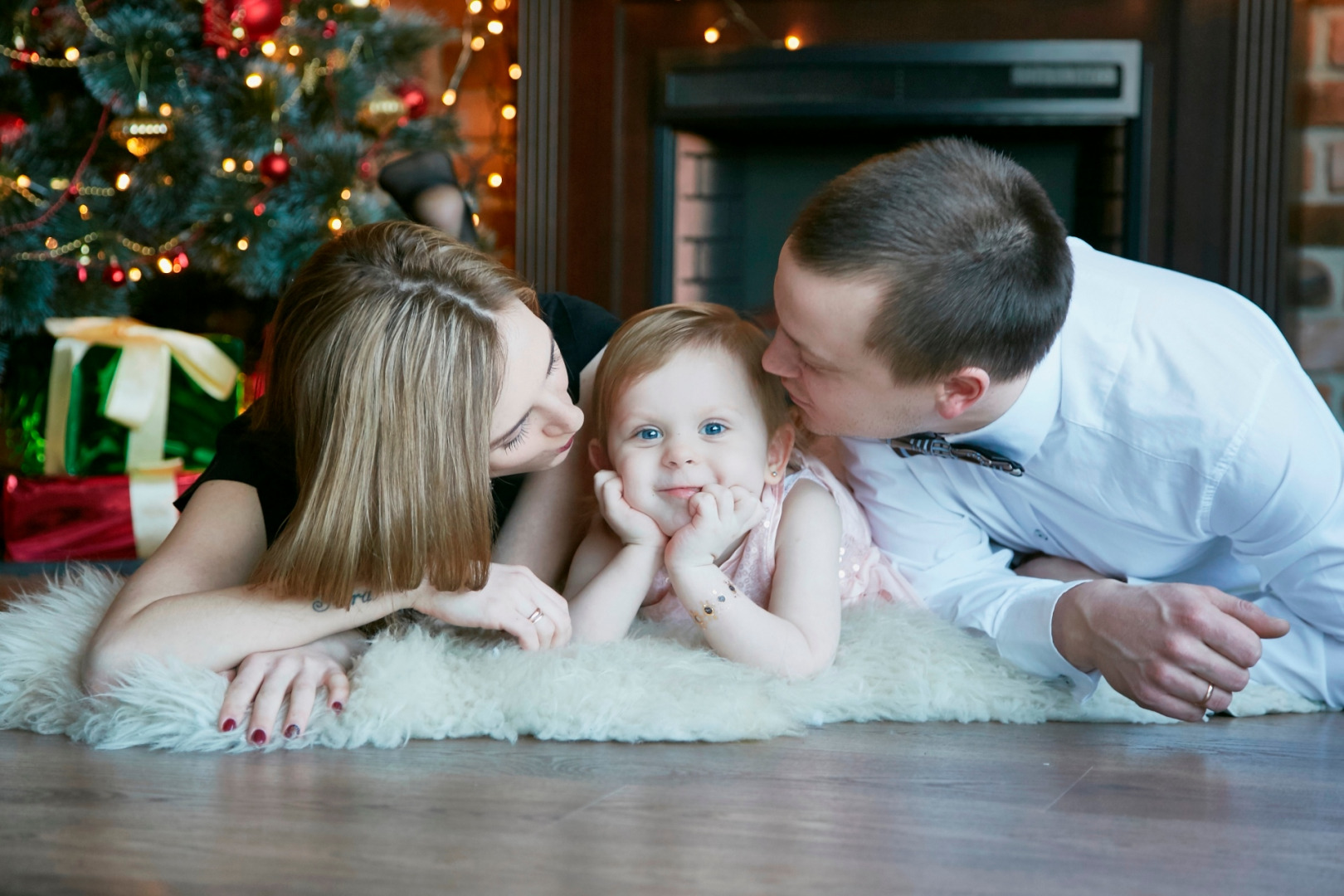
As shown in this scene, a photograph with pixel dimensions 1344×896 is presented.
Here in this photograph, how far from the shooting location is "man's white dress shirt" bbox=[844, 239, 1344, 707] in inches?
42.6

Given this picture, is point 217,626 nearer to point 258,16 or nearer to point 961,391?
point 961,391

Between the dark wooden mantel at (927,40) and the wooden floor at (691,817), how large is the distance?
1.47 m

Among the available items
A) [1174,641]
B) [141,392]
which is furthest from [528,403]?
[141,392]

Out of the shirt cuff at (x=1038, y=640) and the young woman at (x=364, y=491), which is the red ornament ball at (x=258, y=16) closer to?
the young woman at (x=364, y=491)

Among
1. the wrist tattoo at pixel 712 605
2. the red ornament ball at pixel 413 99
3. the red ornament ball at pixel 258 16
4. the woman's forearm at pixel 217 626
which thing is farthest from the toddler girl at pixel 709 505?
the red ornament ball at pixel 413 99

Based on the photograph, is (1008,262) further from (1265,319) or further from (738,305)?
(738,305)

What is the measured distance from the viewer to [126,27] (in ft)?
7.41

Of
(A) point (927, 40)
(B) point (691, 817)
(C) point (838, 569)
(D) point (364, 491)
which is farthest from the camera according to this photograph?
(A) point (927, 40)

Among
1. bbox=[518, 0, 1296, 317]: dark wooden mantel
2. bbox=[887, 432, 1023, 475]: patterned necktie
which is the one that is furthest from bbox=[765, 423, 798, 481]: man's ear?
bbox=[518, 0, 1296, 317]: dark wooden mantel

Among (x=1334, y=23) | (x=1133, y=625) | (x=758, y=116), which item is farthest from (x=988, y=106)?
(x=1133, y=625)

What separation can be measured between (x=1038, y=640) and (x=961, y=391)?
0.83 ft

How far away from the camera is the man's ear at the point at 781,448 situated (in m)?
1.21

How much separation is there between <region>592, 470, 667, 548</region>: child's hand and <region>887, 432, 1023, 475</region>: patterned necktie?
276 millimetres

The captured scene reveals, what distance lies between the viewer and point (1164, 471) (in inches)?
44.1
